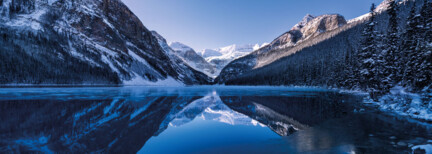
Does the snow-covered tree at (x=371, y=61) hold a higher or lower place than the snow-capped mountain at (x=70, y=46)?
lower

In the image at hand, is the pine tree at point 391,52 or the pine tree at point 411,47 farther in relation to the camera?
the pine tree at point 391,52

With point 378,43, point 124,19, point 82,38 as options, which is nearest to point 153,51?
point 124,19

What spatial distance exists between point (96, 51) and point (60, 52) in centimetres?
2064

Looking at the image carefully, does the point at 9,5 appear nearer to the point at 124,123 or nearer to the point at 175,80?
the point at 175,80

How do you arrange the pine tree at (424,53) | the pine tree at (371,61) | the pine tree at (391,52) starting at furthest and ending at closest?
the pine tree at (391,52) → the pine tree at (371,61) → the pine tree at (424,53)

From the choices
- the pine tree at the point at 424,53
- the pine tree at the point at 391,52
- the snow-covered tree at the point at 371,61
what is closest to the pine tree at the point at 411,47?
the pine tree at the point at 424,53

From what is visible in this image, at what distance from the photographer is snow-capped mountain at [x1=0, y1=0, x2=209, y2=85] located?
82.8 metres

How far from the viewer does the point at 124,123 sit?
1073 cm

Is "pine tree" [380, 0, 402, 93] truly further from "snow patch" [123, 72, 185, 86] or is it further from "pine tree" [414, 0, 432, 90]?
"snow patch" [123, 72, 185, 86]

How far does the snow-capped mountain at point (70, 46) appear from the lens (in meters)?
82.8

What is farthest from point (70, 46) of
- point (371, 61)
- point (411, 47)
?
point (411, 47)

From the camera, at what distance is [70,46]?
109938 millimetres

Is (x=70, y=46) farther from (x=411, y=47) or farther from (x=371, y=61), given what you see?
(x=411, y=47)

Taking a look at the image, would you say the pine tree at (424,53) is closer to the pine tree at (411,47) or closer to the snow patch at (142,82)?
the pine tree at (411,47)
